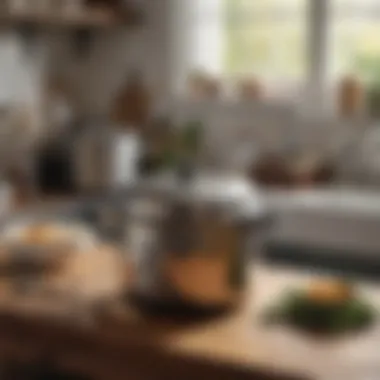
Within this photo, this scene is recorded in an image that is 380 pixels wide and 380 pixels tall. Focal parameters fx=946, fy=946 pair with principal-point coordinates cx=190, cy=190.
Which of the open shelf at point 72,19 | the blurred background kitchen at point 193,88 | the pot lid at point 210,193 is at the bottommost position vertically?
the pot lid at point 210,193

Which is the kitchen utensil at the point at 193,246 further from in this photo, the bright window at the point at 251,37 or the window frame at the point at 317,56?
the bright window at the point at 251,37

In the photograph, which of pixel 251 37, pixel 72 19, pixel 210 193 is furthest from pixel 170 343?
pixel 251 37

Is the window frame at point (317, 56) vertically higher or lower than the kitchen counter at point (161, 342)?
higher

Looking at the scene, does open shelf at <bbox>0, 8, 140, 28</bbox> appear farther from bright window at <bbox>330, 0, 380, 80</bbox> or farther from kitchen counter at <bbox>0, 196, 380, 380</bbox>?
kitchen counter at <bbox>0, 196, 380, 380</bbox>

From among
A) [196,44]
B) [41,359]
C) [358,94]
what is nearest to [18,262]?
[41,359]

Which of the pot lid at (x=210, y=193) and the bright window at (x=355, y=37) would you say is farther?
the bright window at (x=355, y=37)

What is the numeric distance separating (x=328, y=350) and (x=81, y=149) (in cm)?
220

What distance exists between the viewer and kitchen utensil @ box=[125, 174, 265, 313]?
5.35 feet

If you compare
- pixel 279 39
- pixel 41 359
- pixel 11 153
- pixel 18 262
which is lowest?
pixel 41 359

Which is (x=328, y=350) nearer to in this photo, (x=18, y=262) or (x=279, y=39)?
(x=18, y=262)

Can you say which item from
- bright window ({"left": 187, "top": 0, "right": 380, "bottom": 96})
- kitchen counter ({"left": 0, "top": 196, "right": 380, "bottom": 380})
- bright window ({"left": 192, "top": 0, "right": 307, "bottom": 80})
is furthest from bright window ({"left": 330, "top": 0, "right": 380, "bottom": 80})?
kitchen counter ({"left": 0, "top": 196, "right": 380, "bottom": 380})

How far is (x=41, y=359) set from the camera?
1.70 m

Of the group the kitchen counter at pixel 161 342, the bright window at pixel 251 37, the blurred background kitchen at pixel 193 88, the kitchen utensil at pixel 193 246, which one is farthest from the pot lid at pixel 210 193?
the bright window at pixel 251 37

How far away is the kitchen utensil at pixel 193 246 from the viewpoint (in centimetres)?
163
